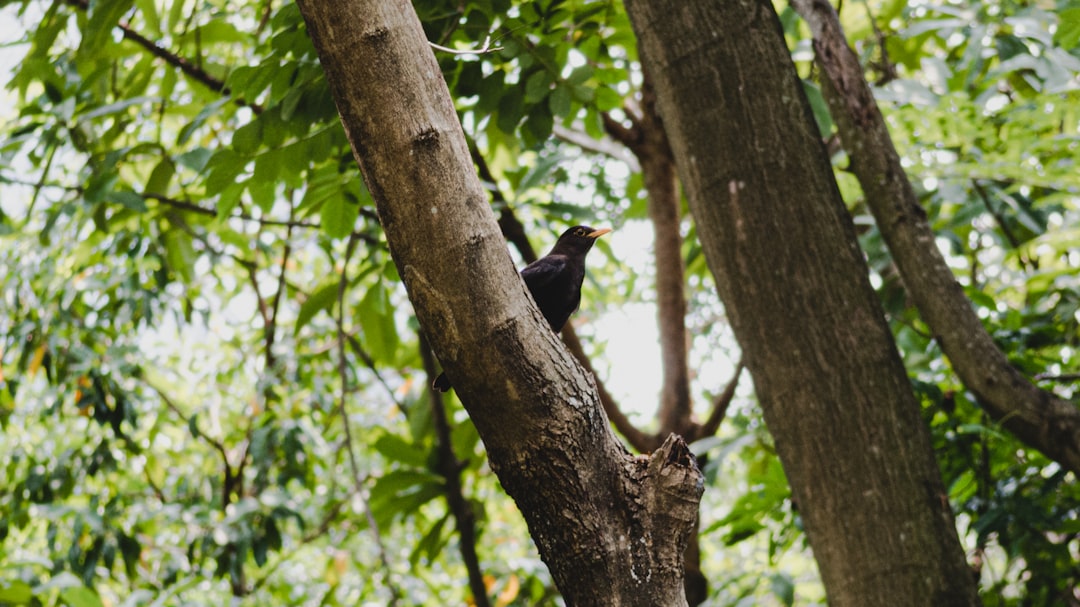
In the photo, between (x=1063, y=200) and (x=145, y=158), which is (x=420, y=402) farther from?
(x=1063, y=200)

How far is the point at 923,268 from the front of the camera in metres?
2.28

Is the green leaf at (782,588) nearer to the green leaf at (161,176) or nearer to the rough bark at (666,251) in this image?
the rough bark at (666,251)

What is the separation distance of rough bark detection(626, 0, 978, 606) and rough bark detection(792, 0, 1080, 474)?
0.38ft

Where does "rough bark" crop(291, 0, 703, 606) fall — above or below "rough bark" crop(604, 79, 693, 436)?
below

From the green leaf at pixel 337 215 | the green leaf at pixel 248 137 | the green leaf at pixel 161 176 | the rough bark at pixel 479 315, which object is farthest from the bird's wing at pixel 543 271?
the green leaf at pixel 161 176

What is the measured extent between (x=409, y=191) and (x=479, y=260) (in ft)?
0.42

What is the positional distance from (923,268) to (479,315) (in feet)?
4.95

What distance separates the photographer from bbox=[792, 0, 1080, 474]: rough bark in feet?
6.93

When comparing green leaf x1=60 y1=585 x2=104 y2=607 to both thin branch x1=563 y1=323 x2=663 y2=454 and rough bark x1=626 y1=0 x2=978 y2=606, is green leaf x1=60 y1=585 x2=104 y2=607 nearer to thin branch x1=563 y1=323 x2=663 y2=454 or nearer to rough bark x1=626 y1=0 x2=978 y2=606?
thin branch x1=563 y1=323 x2=663 y2=454

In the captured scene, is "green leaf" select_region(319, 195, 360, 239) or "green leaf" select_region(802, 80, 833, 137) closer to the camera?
"green leaf" select_region(319, 195, 360, 239)

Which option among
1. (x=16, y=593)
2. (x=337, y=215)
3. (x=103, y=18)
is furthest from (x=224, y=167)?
(x=16, y=593)

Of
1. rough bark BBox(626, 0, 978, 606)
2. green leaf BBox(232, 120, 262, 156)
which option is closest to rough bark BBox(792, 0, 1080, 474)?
rough bark BBox(626, 0, 978, 606)

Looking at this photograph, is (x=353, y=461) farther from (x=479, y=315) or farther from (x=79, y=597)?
(x=479, y=315)

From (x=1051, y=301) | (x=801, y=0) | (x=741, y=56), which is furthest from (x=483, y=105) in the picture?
(x=1051, y=301)
